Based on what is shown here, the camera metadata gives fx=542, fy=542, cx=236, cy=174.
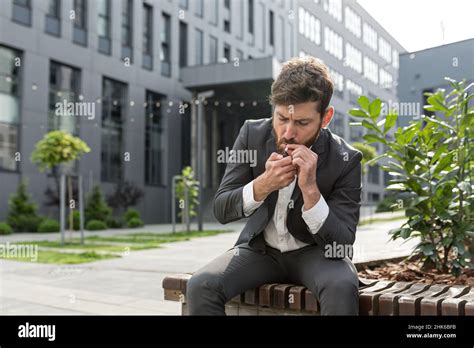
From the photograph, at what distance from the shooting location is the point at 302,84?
2115 millimetres

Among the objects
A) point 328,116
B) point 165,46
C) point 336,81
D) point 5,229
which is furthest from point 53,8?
point 328,116

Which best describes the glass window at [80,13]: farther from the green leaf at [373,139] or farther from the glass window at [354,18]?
the green leaf at [373,139]

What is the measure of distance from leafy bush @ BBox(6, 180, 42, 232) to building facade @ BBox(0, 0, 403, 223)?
1.18 feet

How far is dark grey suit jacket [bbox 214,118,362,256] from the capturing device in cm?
217

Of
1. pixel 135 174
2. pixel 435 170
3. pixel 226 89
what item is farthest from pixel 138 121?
pixel 435 170

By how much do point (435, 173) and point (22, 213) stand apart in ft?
53.5

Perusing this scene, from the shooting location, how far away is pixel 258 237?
2297mm

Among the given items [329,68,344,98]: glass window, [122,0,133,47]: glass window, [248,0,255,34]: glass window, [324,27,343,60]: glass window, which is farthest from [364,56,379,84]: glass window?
[248,0,255,34]: glass window

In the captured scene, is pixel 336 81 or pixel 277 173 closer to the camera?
pixel 277 173

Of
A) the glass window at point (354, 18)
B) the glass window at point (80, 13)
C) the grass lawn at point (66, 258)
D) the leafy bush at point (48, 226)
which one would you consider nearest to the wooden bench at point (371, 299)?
the glass window at point (354, 18)

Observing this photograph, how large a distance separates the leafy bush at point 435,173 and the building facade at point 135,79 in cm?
1118

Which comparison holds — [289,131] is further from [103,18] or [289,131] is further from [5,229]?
[103,18]

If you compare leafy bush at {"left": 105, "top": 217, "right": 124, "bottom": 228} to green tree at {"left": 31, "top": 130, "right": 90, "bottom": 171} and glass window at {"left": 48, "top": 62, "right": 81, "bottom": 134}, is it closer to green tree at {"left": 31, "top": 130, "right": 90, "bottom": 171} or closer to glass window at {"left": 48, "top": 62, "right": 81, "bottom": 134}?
glass window at {"left": 48, "top": 62, "right": 81, "bottom": 134}
